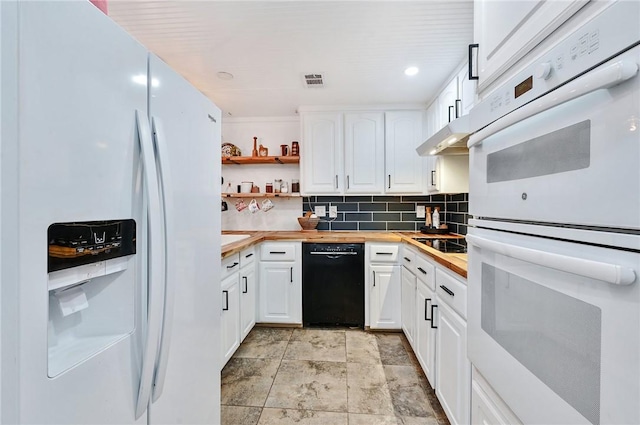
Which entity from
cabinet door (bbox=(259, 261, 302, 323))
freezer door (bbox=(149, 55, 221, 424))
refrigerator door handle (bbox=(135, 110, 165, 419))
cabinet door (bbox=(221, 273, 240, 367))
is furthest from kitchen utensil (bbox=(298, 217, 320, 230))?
refrigerator door handle (bbox=(135, 110, 165, 419))

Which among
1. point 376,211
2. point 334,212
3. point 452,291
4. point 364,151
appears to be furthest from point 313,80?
point 452,291

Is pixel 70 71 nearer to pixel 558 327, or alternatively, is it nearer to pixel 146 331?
pixel 146 331

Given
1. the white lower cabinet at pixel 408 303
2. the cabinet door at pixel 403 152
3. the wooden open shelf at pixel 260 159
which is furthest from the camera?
the wooden open shelf at pixel 260 159

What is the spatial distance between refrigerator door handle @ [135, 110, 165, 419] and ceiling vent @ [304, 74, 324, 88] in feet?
6.05

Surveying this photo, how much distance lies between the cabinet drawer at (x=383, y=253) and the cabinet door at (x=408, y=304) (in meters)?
0.15

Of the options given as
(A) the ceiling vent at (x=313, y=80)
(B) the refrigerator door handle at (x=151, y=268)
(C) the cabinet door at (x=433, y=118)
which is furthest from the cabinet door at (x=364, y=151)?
(B) the refrigerator door handle at (x=151, y=268)

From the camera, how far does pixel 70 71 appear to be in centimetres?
55

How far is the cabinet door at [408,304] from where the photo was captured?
216 centimetres

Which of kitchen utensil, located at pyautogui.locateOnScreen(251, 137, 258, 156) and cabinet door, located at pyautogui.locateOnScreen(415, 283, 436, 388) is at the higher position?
kitchen utensil, located at pyautogui.locateOnScreen(251, 137, 258, 156)

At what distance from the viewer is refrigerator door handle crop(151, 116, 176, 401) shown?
76 centimetres

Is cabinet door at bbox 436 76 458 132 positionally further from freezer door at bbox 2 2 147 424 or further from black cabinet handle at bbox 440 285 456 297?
freezer door at bbox 2 2 147 424

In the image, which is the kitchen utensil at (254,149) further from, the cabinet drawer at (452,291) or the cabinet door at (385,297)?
the cabinet drawer at (452,291)

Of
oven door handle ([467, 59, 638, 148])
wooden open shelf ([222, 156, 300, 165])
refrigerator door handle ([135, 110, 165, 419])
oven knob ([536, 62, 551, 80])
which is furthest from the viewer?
wooden open shelf ([222, 156, 300, 165])

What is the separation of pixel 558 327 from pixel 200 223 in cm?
109
